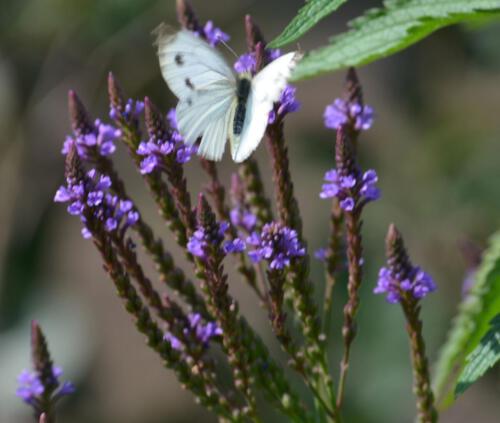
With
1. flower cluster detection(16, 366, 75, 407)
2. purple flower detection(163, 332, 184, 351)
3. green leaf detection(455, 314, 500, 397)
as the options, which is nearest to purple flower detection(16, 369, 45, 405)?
flower cluster detection(16, 366, 75, 407)

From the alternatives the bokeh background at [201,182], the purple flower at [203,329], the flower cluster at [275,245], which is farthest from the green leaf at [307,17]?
the bokeh background at [201,182]

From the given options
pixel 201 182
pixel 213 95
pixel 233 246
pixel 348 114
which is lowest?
pixel 233 246

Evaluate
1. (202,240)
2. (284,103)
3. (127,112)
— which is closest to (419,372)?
(202,240)

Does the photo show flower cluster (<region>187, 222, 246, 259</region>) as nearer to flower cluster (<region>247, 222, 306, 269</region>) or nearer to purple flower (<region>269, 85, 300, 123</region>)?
flower cluster (<region>247, 222, 306, 269</region>)

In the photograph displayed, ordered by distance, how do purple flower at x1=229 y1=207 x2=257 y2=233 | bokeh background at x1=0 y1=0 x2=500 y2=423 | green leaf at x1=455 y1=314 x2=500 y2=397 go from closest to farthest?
green leaf at x1=455 y1=314 x2=500 y2=397 < purple flower at x1=229 y1=207 x2=257 y2=233 < bokeh background at x1=0 y1=0 x2=500 y2=423

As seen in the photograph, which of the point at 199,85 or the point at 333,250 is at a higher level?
the point at 199,85

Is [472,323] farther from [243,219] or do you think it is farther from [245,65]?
[245,65]

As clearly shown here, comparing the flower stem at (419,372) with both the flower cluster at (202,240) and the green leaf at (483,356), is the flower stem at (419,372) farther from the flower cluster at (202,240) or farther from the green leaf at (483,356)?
the flower cluster at (202,240)
